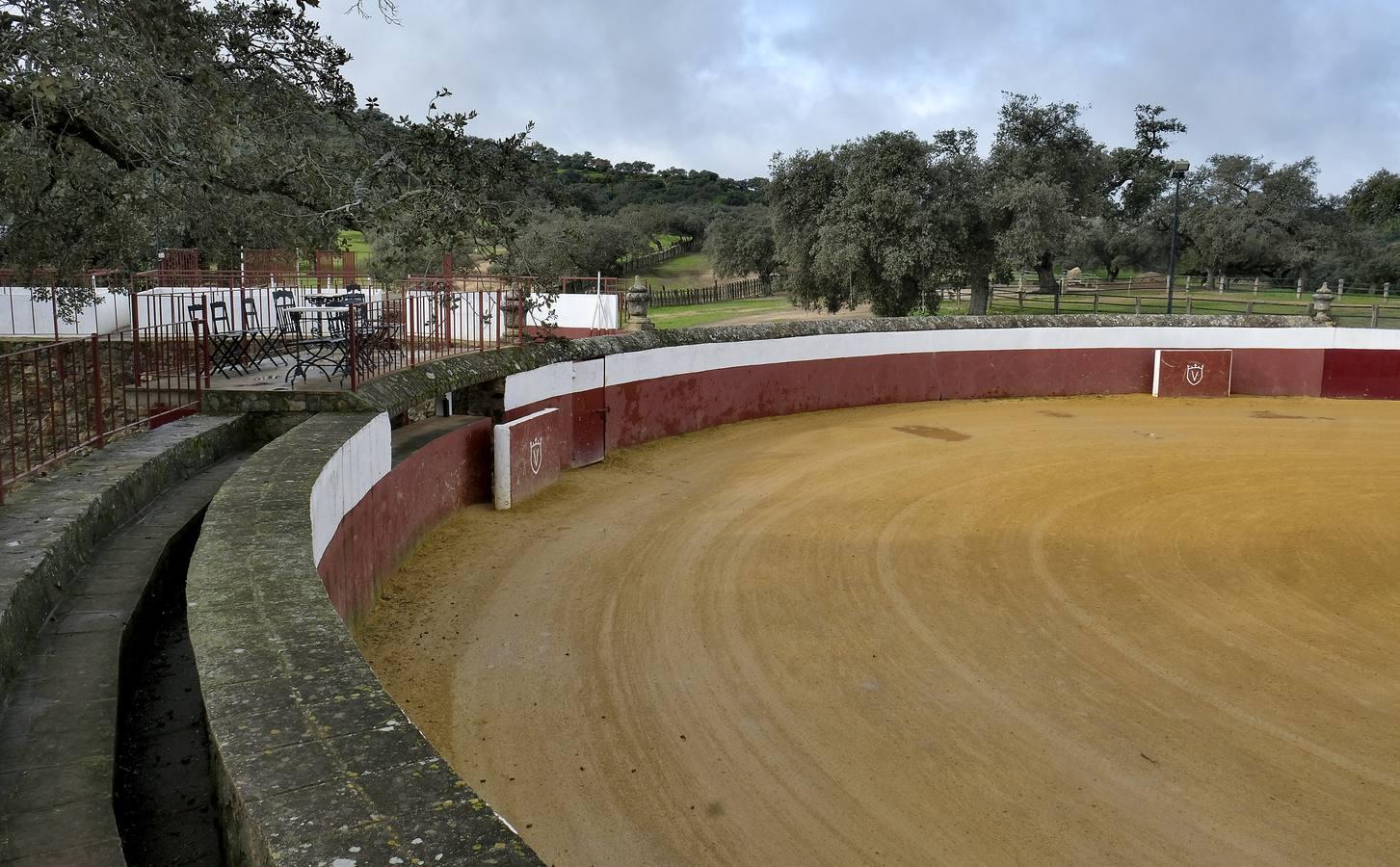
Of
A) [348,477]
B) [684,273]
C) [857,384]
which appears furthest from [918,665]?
[684,273]

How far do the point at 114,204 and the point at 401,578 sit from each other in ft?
16.3

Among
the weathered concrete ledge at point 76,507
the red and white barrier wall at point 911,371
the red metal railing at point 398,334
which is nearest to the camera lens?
the weathered concrete ledge at point 76,507

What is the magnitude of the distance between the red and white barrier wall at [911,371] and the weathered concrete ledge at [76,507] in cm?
494

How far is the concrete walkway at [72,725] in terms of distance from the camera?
283 centimetres

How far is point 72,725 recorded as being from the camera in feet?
11.3

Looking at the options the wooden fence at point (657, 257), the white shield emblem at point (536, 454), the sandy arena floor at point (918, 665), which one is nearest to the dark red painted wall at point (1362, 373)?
the sandy arena floor at point (918, 665)

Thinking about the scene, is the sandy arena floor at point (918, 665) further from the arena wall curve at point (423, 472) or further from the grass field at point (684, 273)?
the grass field at point (684, 273)

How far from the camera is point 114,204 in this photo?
32.2ft

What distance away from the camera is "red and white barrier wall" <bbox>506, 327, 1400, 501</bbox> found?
512 inches

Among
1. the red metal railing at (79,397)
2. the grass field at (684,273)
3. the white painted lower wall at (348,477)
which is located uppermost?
the grass field at (684,273)

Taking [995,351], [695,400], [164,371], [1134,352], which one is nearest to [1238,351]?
[1134,352]

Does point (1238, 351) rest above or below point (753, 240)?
below

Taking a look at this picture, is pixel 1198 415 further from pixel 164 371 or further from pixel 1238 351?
pixel 164 371

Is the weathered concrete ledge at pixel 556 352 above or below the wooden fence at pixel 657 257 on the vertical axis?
below
